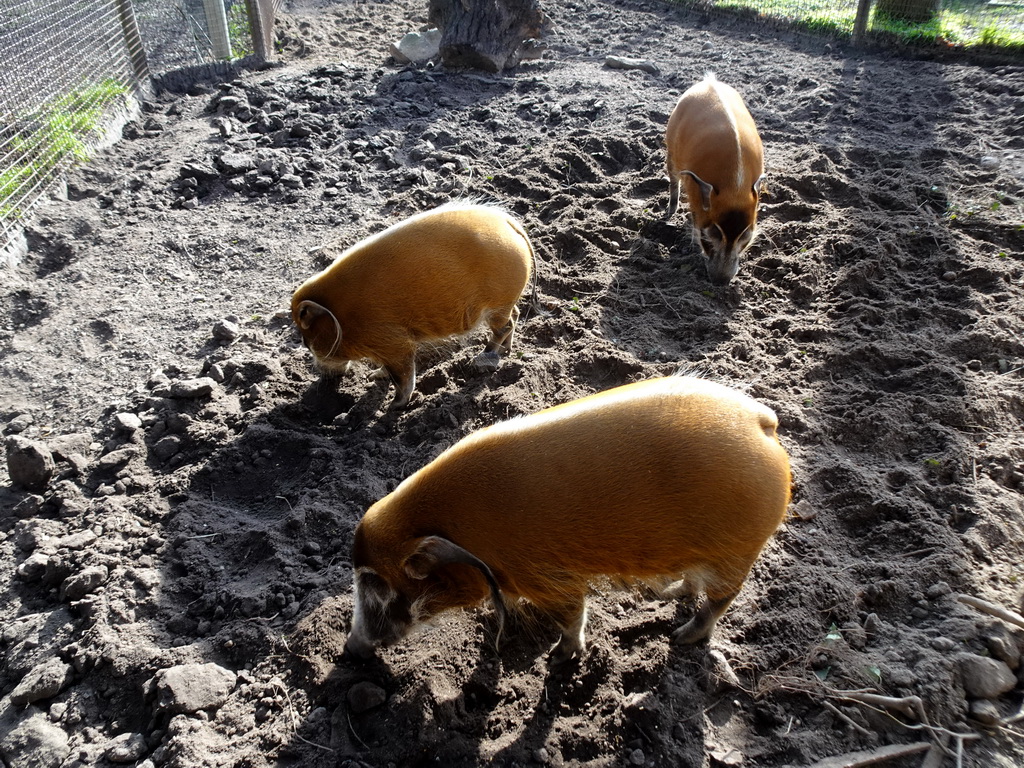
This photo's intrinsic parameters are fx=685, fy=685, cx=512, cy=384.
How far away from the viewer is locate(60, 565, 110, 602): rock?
9.23 feet

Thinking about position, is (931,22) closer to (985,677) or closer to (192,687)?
(985,677)

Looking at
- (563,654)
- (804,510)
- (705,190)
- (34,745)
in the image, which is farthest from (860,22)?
(34,745)

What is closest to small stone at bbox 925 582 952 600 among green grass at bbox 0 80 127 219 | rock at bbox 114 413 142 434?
rock at bbox 114 413 142 434

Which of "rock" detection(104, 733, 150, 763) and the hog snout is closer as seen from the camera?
"rock" detection(104, 733, 150, 763)

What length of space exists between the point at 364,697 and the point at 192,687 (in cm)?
62

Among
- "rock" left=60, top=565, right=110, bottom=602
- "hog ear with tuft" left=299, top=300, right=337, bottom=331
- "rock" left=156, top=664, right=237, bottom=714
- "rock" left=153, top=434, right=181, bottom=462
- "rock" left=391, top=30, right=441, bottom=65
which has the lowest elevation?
"rock" left=156, top=664, right=237, bottom=714

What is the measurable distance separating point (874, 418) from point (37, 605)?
4019 mm

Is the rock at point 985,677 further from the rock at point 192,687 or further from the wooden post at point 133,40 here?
the wooden post at point 133,40

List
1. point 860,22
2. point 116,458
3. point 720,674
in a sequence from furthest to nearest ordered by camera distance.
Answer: point 860,22 < point 116,458 < point 720,674

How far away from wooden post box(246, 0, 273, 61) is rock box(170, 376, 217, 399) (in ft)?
20.8

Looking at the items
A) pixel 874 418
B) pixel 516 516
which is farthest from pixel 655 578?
pixel 874 418

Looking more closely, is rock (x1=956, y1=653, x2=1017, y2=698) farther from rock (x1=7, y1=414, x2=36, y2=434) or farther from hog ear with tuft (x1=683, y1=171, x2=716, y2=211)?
rock (x1=7, y1=414, x2=36, y2=434)

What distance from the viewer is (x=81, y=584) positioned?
9.25ft

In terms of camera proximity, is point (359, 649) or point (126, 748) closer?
point (126, 748)
